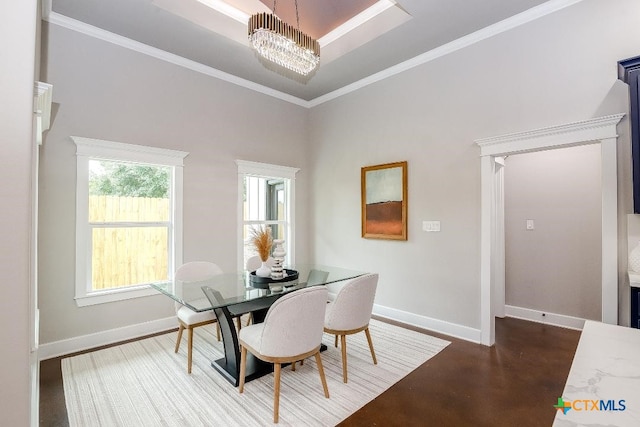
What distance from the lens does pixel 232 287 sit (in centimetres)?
254

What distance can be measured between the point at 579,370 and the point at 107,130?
400cm

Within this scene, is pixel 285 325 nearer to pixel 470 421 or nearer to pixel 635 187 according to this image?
pixel 470 421

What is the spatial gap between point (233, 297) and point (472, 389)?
198 cm

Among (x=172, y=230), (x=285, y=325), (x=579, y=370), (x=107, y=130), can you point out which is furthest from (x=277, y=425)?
(x=107, y=130)

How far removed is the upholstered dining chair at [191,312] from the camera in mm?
2592

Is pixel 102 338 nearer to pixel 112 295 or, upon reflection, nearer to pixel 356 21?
pixel 112 295

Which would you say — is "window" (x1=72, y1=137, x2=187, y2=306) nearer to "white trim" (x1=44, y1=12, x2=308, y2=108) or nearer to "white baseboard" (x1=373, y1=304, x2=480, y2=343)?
"white trim" (x1=44, y1=12, x2=308, y2=108)

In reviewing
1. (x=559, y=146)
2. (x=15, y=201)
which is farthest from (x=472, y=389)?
(x=15, y=201)

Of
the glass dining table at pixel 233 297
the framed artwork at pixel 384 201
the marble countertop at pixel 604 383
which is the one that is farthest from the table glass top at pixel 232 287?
the marble countertop at pixel 604 383

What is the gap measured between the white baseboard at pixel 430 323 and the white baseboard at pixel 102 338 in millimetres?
2652

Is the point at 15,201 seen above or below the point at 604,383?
above

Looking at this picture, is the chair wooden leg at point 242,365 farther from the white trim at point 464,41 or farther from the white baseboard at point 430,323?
the white trim at point 464,41

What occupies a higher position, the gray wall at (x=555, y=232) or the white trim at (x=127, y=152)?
the white trim at (x=127, y=152)

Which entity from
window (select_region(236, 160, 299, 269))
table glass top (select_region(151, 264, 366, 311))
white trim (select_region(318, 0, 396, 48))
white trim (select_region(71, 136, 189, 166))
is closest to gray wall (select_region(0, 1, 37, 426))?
table glass top (select_region(151, 264, 366, 311))
